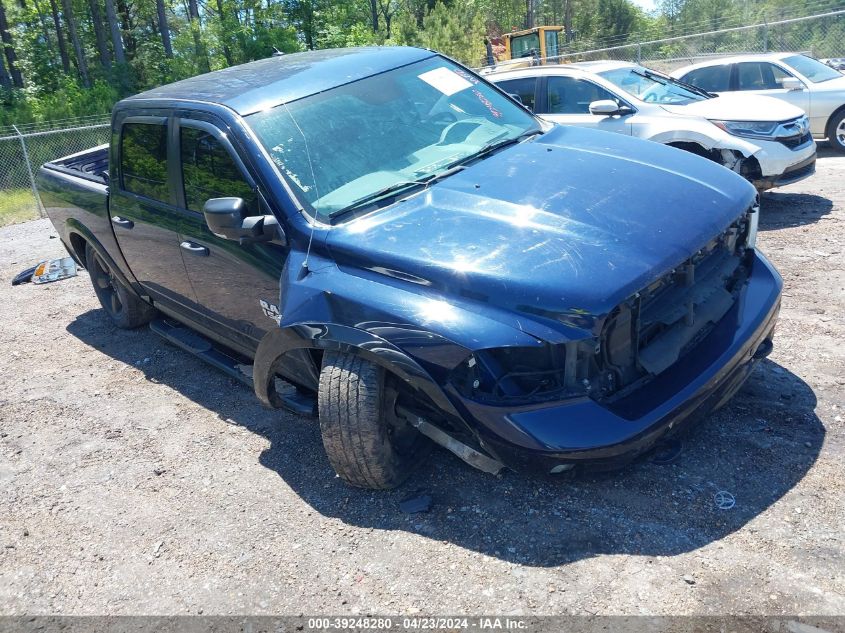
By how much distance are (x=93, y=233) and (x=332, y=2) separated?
3557cm

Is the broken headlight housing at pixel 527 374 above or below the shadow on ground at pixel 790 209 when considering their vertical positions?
above

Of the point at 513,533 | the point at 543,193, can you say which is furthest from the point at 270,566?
the point at 543,193

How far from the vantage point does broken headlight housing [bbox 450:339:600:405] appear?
294 centimetres

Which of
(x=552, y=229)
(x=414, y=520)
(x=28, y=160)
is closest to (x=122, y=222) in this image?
(x=414, y=520)

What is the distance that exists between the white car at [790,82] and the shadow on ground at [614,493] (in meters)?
8.07

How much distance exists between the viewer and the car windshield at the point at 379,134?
12.2 feet

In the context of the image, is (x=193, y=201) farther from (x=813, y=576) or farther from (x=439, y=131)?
(x=813, y=576)

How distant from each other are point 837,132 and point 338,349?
10148 mm

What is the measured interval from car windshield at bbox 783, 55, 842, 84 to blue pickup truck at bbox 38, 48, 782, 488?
8324 millimetres

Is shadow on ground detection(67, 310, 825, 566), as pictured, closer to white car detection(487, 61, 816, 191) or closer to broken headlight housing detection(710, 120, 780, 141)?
white car detection(487, 61, 816, 191)

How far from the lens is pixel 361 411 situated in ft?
10.8

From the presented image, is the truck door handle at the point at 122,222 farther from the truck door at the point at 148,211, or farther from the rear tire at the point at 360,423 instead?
the rear tire at the point at 360,423

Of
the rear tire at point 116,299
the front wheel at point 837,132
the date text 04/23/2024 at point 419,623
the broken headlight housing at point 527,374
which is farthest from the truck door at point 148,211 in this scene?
the front wheel at point 837,132

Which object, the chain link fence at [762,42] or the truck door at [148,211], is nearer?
the truck door at [148,211]
